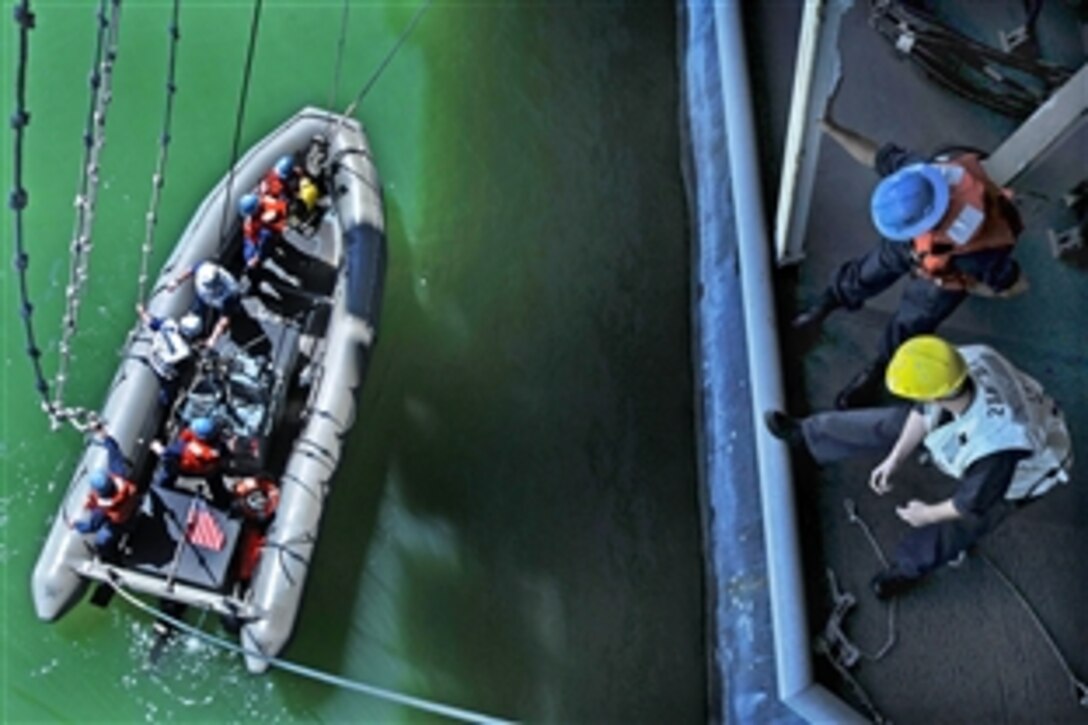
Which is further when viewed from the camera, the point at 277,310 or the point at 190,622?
the point at 277,310

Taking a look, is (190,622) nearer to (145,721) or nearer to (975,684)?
(145,721)

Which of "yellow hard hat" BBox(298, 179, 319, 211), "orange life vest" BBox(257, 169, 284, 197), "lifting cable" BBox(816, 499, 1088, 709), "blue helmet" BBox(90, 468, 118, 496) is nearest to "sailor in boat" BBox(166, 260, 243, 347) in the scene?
"orange life vest" BBox(257, 169, 284, 197)

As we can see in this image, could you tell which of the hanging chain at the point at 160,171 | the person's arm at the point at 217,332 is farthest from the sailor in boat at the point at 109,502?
the hanging chain at the point at 160,171

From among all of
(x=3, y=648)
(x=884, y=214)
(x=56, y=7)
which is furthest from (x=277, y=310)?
(x=884, y=214)

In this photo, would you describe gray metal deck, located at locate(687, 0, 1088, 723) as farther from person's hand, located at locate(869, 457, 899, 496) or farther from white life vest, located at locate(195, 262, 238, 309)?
white life vest, located at locate(195, 262, 238, 309)

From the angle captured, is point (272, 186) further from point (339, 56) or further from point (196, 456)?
point (196, 456)

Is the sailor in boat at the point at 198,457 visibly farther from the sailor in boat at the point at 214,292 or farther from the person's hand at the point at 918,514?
the person's hand at the point at 918,514
